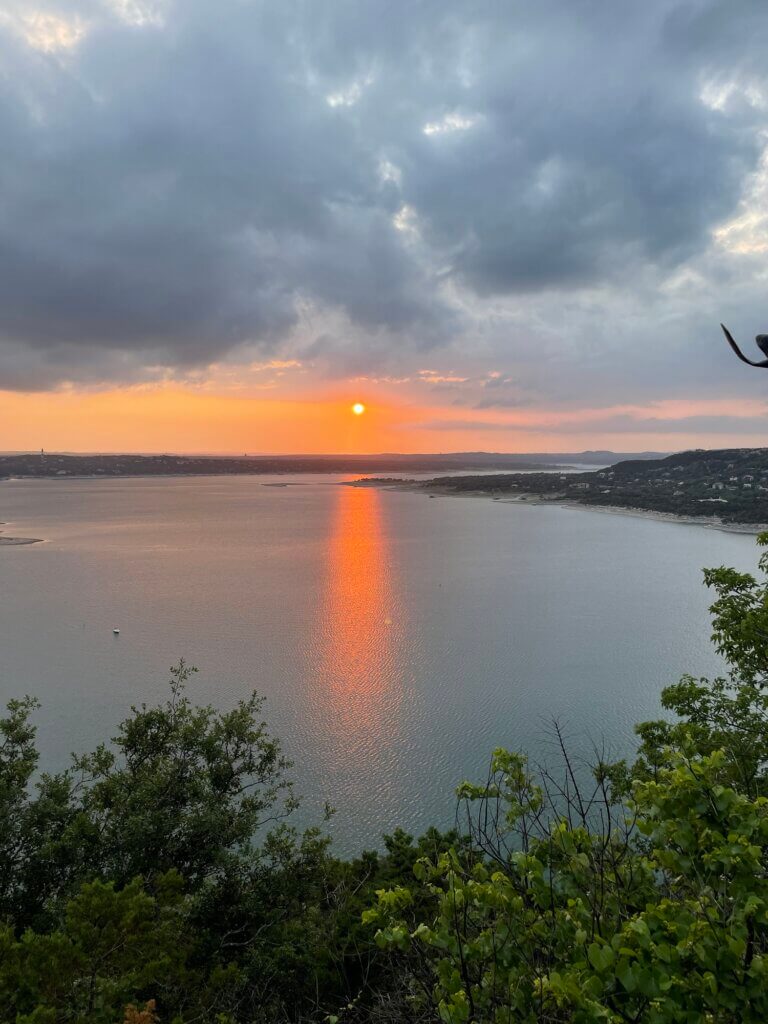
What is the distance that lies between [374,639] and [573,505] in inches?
2946

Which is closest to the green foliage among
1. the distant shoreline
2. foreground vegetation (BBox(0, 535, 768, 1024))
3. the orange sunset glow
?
foreground vegetation (BBox(0, 535, 768, 1024))

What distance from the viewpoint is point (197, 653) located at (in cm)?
2498

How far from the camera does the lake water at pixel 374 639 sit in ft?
55.1

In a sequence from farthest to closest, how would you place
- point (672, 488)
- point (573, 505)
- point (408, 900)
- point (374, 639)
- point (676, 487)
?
point (676, 487) → point (672, 488) → point (573, 505) → point (374, 639) → point (408, 900)

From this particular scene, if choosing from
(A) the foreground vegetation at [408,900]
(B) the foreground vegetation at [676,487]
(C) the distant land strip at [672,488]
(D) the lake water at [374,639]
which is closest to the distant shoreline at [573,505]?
(C) the distant land strip at [672,488]

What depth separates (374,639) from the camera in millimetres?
27281

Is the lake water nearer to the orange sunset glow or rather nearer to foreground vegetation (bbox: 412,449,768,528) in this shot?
the orange sunset glow

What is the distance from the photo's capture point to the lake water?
1678cm

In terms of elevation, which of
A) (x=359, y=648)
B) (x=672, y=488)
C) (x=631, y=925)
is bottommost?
(x=359, y=648)

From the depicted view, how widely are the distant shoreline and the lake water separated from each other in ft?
24.9

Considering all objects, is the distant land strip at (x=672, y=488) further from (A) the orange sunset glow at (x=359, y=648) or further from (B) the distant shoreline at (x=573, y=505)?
(A) the orange sunset glow at (x=359, y=648)

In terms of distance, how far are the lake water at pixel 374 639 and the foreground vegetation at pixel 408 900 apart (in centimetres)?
380

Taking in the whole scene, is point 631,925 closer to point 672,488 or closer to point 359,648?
point 359,648

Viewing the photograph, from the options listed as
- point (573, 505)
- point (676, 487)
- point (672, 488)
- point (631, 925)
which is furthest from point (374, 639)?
point (676, 487)
